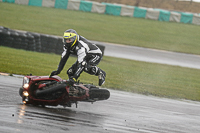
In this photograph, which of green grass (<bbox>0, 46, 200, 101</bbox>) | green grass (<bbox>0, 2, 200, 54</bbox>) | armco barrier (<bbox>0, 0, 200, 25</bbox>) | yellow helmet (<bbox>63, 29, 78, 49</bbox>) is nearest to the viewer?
yellow helmet (<bbox>63, 29, 78, 49</bbox>)

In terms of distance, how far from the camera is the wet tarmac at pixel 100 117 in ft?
22.4

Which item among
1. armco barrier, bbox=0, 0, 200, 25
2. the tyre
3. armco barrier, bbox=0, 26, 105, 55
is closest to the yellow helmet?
the tyre

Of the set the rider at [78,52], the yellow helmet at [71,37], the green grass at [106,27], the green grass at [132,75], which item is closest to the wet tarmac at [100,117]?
the rider at [78,52]

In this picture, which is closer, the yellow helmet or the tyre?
the yellow helmet

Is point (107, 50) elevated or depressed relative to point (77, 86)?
depressed

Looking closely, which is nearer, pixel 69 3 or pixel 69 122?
pixel 69 122

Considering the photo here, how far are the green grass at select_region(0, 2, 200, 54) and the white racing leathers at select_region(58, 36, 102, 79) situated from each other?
74.1 feet

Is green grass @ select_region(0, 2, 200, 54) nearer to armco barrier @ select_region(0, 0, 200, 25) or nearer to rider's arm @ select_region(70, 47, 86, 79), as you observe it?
armco barrier @ select_region(0, 0, 200, 25)

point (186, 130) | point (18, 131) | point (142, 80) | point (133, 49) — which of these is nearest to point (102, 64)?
point (142, 80)

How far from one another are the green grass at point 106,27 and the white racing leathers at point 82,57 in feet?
74.1

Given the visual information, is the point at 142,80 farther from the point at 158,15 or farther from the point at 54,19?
the point at 158,15

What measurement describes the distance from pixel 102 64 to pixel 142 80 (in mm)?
4072

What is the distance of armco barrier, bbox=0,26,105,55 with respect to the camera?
19688mm

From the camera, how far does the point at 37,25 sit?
34688mm
